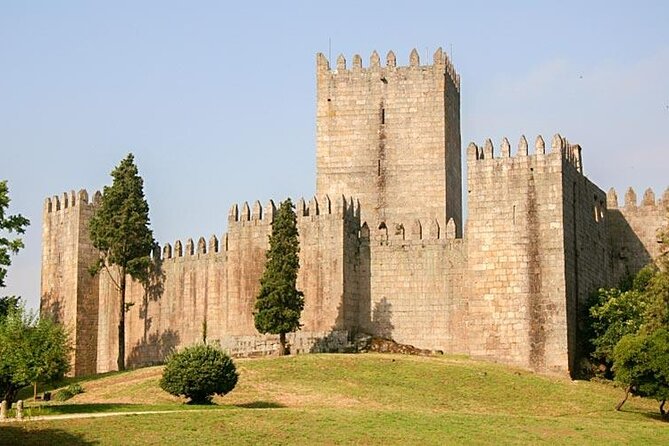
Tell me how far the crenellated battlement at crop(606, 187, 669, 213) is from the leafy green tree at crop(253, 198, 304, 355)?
16230 mm

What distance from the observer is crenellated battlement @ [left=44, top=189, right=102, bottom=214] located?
68.6 m

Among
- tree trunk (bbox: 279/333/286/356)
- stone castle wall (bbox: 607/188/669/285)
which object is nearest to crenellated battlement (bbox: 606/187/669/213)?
stone castle wall (bbox: 607/188/669/285)

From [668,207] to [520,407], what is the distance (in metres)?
17.4

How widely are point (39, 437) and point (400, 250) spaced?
23.4 meters

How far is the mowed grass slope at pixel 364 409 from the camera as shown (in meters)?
39.2

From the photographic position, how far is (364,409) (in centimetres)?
4491

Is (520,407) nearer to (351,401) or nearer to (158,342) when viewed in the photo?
(351,401)

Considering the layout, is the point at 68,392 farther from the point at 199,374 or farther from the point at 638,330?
the point at 638,330

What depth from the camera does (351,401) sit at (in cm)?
4669

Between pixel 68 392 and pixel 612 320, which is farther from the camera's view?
pixel 612 320

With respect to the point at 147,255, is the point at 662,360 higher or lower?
lower

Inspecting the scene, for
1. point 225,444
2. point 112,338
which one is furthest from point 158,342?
point 225,444

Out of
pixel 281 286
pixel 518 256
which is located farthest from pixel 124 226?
pixel 518 256

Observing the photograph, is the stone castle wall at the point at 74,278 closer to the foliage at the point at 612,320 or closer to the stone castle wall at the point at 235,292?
the stone castle wall at the point at 235,292
